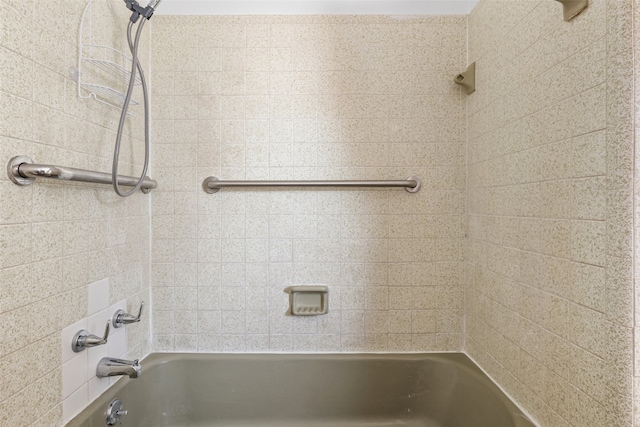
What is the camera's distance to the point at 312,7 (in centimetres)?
141

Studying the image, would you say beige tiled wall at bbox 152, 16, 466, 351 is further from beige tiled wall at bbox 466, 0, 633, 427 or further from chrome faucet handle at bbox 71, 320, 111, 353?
chrome faucet handle at bbox 71, 320, 111, 353

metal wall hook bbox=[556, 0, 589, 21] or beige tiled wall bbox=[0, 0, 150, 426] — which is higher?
metal wall hook bbox=[556, 0, 589, 21]

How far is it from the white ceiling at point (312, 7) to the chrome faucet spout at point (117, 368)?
1340mm

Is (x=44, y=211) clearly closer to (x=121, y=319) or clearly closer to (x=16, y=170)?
(x=16, y=170)

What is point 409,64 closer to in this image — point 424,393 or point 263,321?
point 263,321

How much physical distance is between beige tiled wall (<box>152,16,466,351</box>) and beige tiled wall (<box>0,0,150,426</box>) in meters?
0.43

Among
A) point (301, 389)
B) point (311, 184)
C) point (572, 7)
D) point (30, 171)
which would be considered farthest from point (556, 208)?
point (30, 171)

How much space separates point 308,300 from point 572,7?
1.22 meters

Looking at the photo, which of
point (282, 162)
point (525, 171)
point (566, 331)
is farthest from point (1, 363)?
point (525, 171)

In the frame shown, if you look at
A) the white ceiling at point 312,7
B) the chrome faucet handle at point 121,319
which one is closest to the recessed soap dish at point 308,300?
the chrome faucet handle at point 121,319

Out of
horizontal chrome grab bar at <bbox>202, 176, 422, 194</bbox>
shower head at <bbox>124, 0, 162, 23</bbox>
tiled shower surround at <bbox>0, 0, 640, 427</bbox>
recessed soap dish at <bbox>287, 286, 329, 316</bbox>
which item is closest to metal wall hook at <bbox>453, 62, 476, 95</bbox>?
tiled shower surround at <bbox>0, 0, 640, 427</bbox>

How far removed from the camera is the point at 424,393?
138 centimetres

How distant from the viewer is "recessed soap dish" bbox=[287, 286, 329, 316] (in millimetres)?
1401

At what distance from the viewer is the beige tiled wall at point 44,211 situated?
0.77 m
